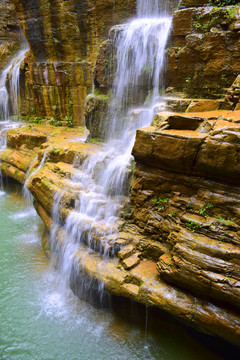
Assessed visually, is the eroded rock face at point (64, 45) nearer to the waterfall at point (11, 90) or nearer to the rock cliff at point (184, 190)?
the waterfall at point (11, 90)

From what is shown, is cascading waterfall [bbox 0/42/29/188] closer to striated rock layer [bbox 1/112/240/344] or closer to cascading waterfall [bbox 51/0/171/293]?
cascading waterfall [bbox 51/0/171/293]

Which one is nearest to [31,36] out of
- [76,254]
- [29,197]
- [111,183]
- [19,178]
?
[19,178]

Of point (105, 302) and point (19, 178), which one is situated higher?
point (19, 178)

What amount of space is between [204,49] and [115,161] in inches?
153

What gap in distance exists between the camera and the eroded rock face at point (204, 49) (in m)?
5.90

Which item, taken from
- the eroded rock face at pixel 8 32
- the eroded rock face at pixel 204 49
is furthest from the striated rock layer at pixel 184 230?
the eroded rock face at pixel 8 32

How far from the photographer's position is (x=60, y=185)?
6711 millimetres

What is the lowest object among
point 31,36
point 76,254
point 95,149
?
point 76,254

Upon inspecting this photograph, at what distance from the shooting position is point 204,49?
6.20 m

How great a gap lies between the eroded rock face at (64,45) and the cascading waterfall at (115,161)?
396 cm

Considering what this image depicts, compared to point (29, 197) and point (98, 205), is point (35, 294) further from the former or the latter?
point (29, 197)

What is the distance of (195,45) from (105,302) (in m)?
6.97

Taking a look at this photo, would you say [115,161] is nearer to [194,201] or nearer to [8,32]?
[194,201]

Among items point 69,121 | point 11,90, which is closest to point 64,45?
point 69,121
